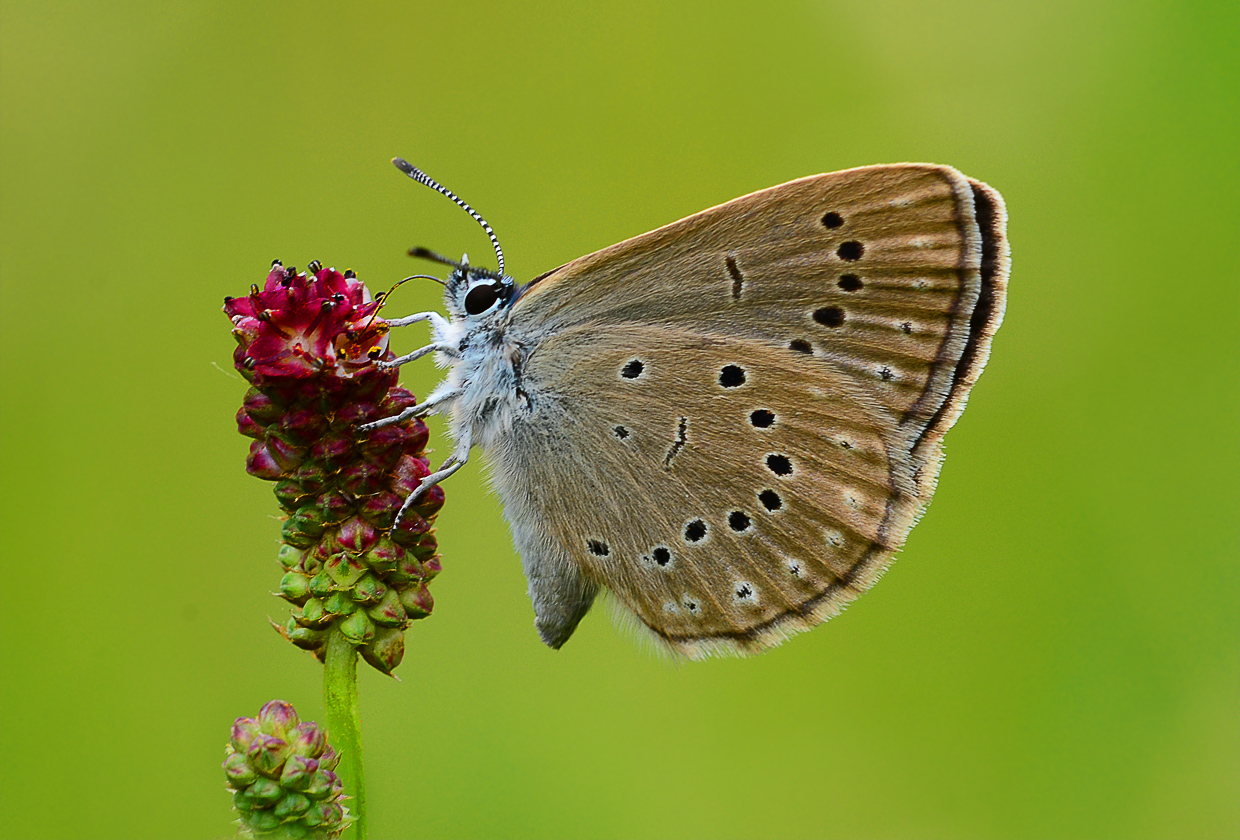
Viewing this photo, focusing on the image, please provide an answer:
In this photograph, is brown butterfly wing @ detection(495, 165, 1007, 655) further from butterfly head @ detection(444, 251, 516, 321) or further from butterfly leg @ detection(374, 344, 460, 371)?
butterfly leg @ detection(374, 344, 460, 371)

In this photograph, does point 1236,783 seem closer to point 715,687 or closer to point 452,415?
point 715,687

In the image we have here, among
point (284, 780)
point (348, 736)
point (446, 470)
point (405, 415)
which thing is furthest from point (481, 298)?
point (284, 780)

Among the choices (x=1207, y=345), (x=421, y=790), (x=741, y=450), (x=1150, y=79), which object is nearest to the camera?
(x=741, y=450)

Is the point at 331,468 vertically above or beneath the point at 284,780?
above

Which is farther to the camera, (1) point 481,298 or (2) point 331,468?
(1) point 481,298

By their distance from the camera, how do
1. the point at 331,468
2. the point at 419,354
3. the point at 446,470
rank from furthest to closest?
1. the point at 419,354
2. the point at 446,470
3. the point at 331,468

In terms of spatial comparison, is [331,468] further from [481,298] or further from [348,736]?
[481,298]

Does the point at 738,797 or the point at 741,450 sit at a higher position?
the point at 741,450

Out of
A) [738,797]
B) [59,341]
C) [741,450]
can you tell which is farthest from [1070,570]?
[59,341]
